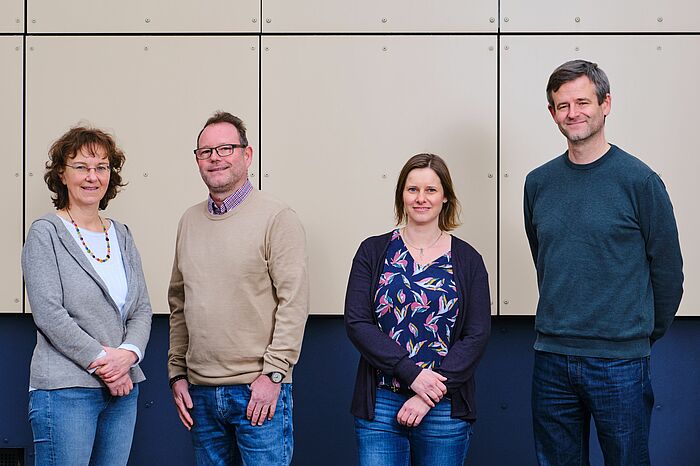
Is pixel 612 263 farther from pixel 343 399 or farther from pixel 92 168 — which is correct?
pixel 92 168

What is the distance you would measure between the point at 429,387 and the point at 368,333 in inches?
10.0

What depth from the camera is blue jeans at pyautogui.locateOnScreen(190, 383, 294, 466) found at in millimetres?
2508

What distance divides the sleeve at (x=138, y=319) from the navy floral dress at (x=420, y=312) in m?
0.76

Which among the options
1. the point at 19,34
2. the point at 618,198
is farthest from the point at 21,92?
the point at 618,198

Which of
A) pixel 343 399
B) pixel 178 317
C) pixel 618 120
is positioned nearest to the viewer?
pixel 178 317

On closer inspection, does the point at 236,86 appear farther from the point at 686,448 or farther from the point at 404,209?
the point at 686,448

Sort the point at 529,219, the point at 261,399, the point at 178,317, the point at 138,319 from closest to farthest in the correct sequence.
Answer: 1. the point at 261,399
2. the point at 138,319
3. the point at 178,317
4. the point at 529,219

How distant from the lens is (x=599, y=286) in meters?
2.51

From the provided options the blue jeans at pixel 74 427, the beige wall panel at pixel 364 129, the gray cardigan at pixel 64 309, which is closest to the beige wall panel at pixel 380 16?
the beige wall panel at pixel 364 129

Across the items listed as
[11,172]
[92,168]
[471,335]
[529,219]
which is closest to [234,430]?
[471,335]

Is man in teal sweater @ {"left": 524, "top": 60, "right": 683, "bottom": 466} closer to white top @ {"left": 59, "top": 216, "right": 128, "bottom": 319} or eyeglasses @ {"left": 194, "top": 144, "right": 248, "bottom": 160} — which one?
eyeglasses @ {"left": 194, "top": 144, "right": 248, "bottom": 160}

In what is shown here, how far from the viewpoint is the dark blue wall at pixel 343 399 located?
3293 mm

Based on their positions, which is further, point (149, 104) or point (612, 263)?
point (149, 104)

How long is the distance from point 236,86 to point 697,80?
190 cm
